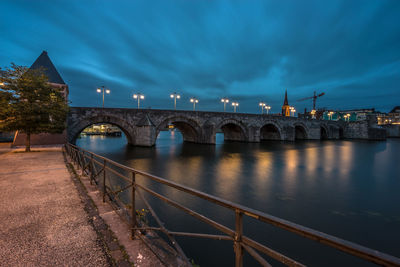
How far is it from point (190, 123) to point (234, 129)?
1265 centimetres

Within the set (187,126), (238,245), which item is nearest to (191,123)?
(187,126)

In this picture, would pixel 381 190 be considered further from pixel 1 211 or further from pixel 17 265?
pixel 1 211

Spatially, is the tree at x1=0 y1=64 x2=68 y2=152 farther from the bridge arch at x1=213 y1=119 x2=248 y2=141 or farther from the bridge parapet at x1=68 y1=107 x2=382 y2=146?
the bridge arch at x1=213 y1=119 x2=248 y2=141

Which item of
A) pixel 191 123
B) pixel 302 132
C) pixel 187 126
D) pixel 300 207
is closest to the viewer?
pixel 300 207

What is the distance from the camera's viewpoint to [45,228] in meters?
3.12

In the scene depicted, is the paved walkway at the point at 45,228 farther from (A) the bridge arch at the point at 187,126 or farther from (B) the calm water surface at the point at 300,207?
(A) the bridge arch at the point at 187,126

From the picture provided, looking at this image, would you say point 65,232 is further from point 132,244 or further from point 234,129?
point 234,129

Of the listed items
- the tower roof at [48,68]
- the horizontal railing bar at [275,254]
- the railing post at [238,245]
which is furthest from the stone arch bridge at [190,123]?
the horizontal railing bar at [275,254]

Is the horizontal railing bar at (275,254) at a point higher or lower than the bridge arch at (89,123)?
lower

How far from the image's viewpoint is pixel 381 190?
356 inches

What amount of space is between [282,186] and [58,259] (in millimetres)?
9458

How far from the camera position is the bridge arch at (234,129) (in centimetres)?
3122

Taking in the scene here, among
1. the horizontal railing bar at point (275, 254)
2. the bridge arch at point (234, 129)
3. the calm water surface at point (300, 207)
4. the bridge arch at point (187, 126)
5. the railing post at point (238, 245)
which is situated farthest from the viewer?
the bridge arch at point (234, 129)

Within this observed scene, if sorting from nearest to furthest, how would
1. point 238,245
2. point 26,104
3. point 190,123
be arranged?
point 238,245, point 26,104, point 190,123
